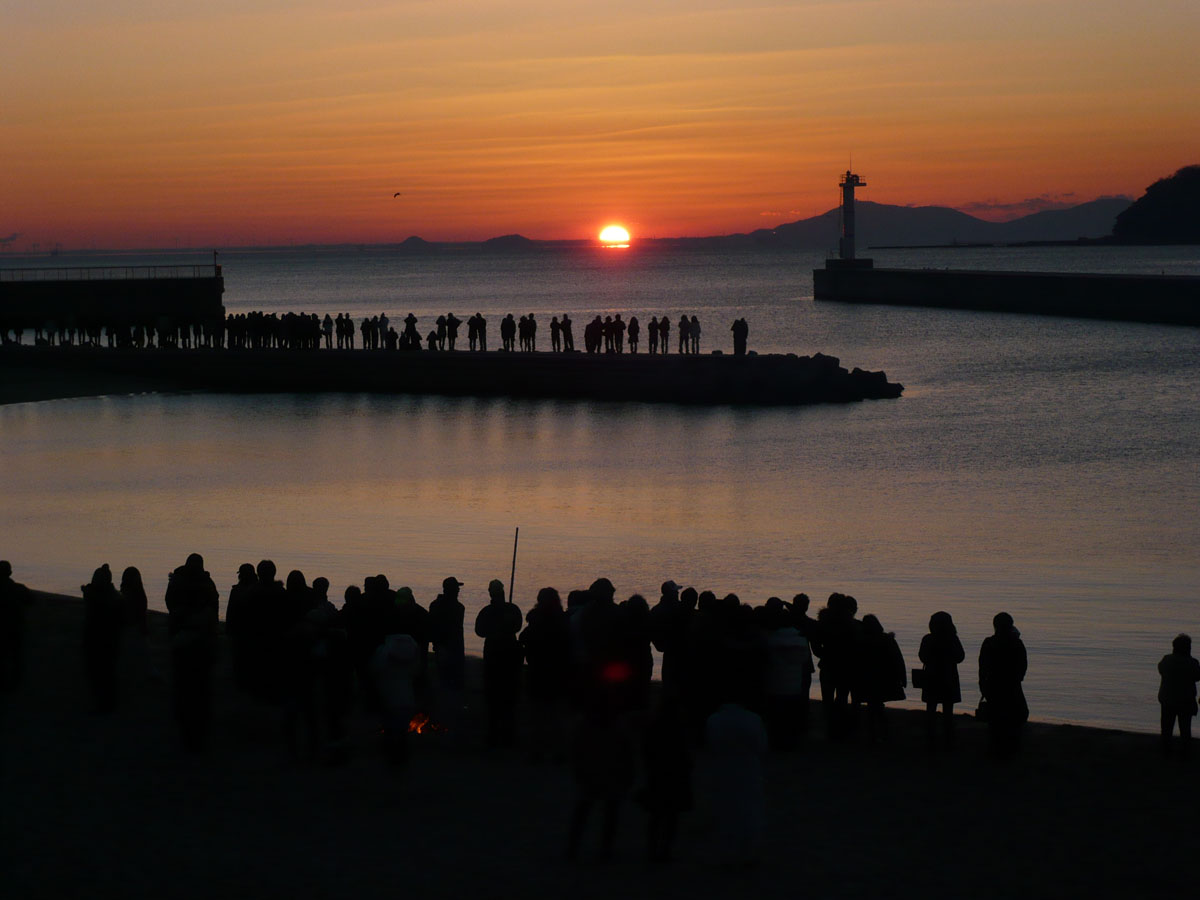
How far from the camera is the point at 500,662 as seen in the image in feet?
31.4

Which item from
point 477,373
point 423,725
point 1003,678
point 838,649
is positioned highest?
point 477,373

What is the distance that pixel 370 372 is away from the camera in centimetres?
4647

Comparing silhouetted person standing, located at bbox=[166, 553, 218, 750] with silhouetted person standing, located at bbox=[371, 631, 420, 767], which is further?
silhouetted person standing, located at bbox=[166, 553, 218, 750]

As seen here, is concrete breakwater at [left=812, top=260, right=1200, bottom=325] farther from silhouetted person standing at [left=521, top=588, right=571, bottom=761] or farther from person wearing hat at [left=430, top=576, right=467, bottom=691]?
silhouetted person standing at [left=521, top=588, right=571, bottom=761]

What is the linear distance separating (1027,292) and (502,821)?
91711 millimetres

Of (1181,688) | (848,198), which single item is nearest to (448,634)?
(1181,688)

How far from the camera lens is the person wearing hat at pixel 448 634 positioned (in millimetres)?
9914

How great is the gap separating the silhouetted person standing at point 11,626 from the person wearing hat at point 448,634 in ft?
11.3

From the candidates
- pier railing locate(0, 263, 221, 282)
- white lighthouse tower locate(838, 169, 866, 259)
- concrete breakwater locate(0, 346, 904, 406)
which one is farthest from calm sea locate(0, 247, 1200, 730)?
white lighthouse tower locate(838, 169, 866, 259)

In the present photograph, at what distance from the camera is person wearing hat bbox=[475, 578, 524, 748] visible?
31.0 feet

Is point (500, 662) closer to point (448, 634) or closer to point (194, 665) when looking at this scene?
point (448, 634)

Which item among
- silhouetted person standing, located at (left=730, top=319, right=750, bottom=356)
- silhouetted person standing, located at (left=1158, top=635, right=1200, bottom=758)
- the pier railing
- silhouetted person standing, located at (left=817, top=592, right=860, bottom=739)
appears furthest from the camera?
the pier railing

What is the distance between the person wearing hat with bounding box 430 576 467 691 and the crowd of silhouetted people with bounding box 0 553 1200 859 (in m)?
0.01

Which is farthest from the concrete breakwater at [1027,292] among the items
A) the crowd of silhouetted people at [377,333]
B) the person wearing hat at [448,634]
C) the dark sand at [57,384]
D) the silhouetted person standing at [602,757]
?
the silhouetted person standing at [602,757]
